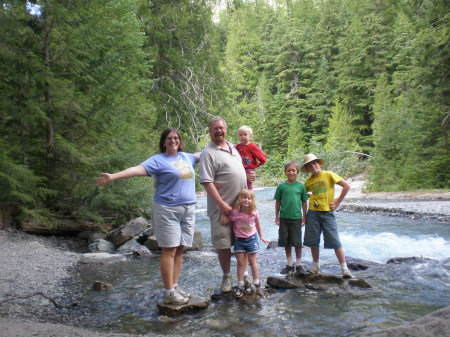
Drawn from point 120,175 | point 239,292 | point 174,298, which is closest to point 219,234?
point 239,292

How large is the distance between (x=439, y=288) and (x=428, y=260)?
182cm

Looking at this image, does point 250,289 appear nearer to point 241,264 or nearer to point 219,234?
point 241,264

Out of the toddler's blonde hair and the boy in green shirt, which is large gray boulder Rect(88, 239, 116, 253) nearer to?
the boy in green shirt

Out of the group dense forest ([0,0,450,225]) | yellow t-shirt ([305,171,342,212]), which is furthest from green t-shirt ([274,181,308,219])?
dense forest ([0,0,450,225])

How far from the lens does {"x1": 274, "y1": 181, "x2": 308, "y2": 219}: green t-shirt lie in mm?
5574

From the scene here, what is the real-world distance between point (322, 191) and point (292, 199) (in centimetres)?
45

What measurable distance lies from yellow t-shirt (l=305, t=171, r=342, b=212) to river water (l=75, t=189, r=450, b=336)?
1254 mm

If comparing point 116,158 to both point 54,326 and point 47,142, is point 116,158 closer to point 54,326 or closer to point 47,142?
point 47,142

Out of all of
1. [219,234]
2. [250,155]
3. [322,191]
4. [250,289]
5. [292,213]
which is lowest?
[250,289]

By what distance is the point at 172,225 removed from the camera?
427 centimetres

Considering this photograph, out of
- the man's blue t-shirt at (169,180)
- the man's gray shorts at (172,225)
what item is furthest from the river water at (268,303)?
the man's blue t-shirt at (169,180)

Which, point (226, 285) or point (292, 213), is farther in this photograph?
point (292, 213)

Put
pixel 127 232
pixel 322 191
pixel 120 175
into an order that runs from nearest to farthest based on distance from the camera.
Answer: pixel 120 175
pixel 322 191
pixel 127 232

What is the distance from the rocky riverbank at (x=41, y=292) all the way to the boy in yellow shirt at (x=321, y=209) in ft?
9.27
